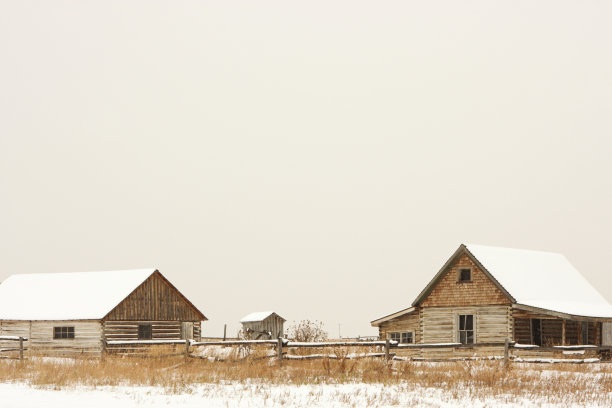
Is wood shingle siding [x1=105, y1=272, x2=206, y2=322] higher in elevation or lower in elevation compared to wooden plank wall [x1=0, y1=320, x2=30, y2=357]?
higher

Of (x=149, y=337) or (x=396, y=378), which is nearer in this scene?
(x=396, y=378)

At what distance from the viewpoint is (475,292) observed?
41844 millimetres

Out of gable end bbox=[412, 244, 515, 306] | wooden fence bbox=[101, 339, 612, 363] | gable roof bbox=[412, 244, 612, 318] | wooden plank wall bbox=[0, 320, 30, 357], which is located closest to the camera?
wooden fence bbox=[101, 339, 612, 363]

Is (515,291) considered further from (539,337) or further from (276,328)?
(276,328)

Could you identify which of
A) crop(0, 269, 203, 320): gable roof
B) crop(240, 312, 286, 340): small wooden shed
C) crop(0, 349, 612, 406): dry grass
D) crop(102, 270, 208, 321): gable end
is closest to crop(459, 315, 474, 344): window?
crop(0, 349, 612, 406): dry grass

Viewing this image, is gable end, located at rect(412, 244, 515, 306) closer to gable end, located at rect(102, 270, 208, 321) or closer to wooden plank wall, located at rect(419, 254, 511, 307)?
wooden plank wall, located at rect(419, 254, 511, 307)

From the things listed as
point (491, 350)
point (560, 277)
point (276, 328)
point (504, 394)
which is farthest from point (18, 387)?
point (276, 328)

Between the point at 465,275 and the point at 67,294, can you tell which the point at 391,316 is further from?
the point at 67,294

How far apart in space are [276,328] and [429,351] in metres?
39.1

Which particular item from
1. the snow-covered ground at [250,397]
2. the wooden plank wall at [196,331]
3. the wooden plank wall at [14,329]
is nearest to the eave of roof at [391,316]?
the wooden plank wall at [196,331]

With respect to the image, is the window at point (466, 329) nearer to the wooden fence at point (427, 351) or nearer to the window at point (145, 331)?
the wooden fence at point (427, 351)

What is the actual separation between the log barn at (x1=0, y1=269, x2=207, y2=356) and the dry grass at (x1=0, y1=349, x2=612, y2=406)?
17.7m

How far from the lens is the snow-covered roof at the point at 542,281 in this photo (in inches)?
1617

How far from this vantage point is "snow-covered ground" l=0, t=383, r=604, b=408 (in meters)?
17.8
